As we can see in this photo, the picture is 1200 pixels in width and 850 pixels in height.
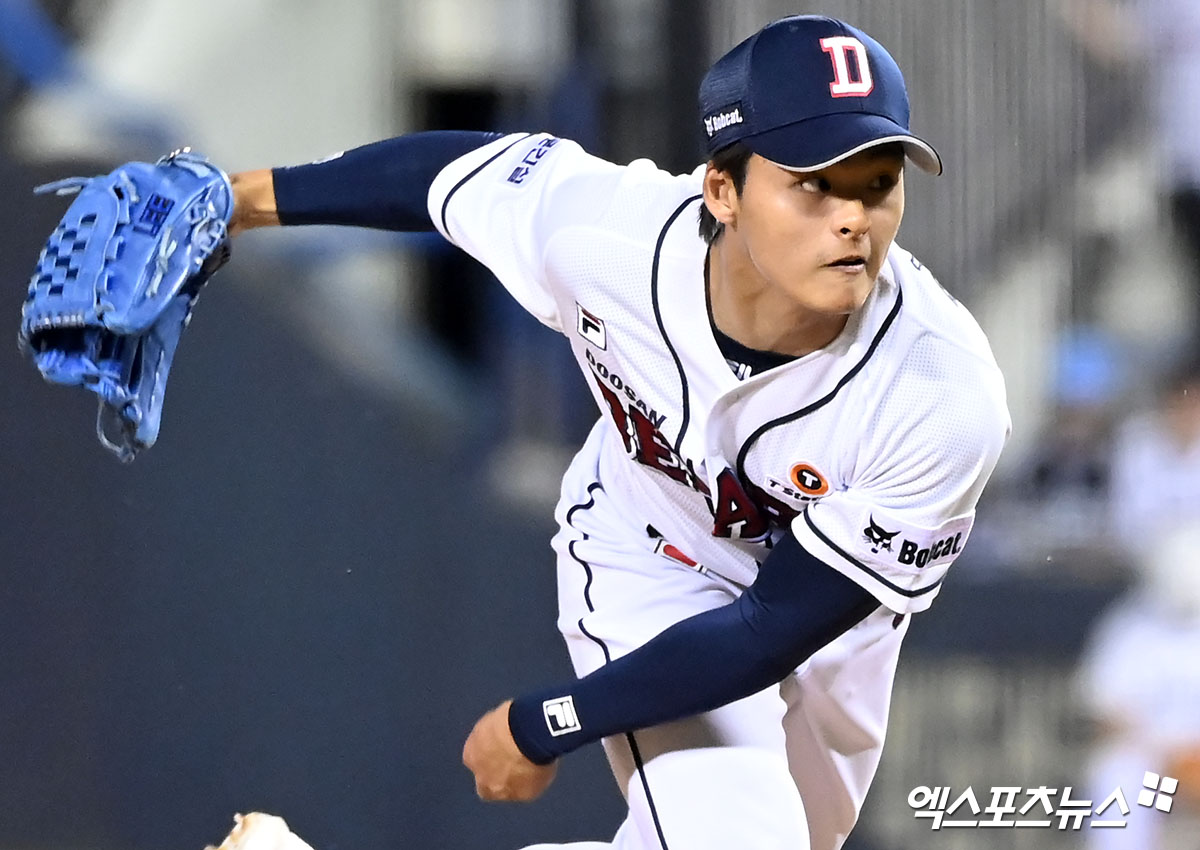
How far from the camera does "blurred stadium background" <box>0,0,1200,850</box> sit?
298cm

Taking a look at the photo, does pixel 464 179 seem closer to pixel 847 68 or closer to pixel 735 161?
pixel 735 161

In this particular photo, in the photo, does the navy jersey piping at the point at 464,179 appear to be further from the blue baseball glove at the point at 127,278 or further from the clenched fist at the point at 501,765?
the clenched fist at the point at 501,765

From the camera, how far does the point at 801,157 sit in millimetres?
1501

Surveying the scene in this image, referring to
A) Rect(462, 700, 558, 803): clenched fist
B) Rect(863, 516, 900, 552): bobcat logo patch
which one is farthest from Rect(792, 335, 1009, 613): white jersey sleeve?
Rect(462, 700, 558, 803): clenched fist

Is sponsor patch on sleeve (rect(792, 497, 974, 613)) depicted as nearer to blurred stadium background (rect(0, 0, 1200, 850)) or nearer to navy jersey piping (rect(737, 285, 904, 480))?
navy jersey piping (rect(737, 285, 904, 480))

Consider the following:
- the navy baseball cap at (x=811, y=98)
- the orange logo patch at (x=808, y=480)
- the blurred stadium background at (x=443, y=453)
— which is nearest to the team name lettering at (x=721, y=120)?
the navy baseball cap at (x=811, y=98)

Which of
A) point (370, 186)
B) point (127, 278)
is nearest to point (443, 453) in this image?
point (370, 186)

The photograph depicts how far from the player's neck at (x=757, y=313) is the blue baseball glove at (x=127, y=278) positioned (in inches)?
23.7

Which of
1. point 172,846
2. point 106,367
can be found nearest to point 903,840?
point 172,846

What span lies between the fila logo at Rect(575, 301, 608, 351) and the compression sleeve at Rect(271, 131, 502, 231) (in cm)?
25

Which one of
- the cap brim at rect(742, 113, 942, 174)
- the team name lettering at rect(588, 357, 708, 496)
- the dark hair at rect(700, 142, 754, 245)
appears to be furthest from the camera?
the team name lettering at rect(588, 357, 708, 496)

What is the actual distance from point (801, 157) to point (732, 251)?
202 mm

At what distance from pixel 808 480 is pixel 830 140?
1.30 ft

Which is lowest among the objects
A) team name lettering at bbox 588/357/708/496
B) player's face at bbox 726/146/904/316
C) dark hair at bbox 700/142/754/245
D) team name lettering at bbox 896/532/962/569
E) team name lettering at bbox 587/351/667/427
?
team name lettering at bbox 896/532/962/569
